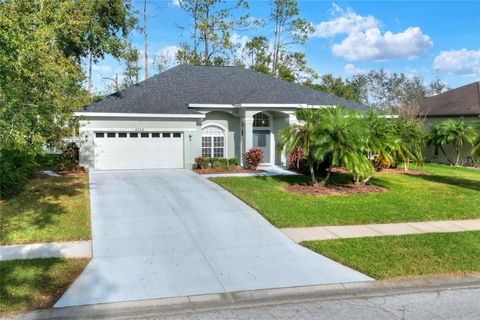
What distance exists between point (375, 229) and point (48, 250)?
7.16 metres

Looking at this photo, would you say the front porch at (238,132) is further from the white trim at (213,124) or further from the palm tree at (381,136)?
the palm tree at (381,136)

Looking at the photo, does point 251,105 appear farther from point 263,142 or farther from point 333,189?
point 333,189

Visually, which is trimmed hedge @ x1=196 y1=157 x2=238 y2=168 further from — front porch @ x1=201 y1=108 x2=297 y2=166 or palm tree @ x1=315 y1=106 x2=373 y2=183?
palm tree @ x1=315 y1=106 x2=373 y2=183

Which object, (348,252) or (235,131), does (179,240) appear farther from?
(235,131)

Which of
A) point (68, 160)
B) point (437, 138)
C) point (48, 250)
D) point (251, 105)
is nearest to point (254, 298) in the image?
point (48, 250)

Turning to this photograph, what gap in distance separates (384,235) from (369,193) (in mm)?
5487

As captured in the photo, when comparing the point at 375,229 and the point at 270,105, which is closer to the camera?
the point at 375,229

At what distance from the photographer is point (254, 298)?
6336 mm

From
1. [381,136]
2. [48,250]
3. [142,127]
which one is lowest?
[48,250]

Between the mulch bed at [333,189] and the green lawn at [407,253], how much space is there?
5.17m

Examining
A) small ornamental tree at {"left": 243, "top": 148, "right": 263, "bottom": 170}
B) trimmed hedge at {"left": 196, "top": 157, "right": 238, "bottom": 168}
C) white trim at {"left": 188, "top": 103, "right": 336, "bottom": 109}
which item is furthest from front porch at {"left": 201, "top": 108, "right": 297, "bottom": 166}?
trimmed hedge at {"left": 196, "top": 157, "right": 238, "bottom": 168}

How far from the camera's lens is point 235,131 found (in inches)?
880

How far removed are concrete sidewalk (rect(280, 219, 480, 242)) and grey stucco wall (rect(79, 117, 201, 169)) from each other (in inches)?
463

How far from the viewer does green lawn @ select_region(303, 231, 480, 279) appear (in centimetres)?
745
